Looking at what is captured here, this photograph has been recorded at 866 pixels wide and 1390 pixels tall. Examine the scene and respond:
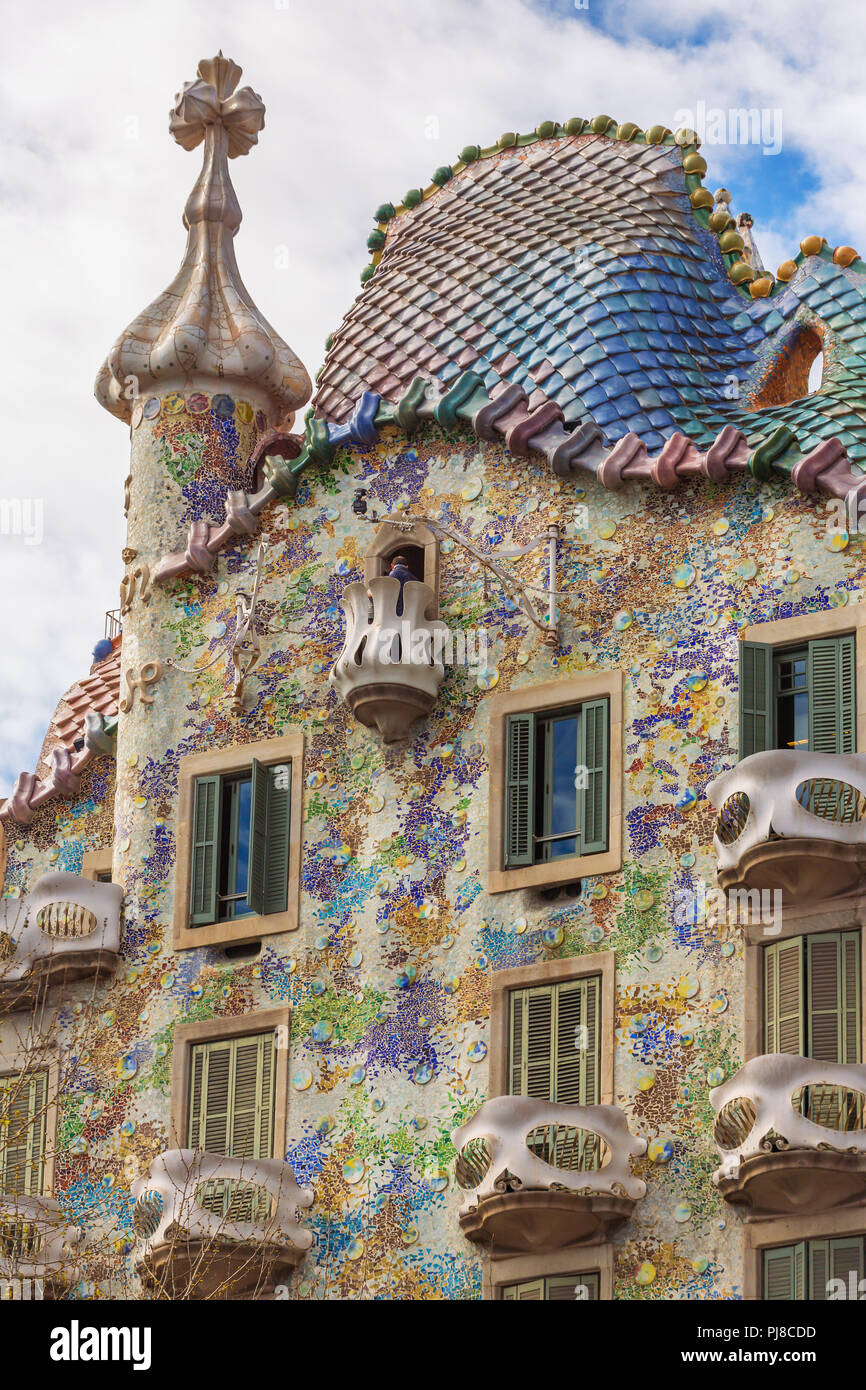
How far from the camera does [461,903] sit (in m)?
27.6

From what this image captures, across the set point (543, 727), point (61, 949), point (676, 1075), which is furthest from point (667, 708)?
point (61, 949)

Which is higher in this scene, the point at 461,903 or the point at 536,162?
the point at 536,162

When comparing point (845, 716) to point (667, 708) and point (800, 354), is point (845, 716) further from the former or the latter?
point (800, 354)

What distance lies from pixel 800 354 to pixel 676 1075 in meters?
7.70

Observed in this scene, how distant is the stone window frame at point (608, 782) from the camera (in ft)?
88.8

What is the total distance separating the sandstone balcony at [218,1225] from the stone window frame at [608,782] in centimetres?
319

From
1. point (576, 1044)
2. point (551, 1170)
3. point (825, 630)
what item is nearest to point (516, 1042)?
point (576, 1044)

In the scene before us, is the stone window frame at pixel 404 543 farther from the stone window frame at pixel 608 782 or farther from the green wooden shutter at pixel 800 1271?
the green wooden shutter at pixel 800 1271

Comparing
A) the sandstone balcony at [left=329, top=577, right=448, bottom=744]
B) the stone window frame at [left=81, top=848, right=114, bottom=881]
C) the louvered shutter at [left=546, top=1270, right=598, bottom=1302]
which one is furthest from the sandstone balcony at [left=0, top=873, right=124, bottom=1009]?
the louvered shutter at [left=546, top=1270, right=598, bottom=1302]

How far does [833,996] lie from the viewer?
2564 centimetres

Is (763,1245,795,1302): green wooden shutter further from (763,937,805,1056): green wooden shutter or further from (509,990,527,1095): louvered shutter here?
(509,990,527,1095): louvered shutter

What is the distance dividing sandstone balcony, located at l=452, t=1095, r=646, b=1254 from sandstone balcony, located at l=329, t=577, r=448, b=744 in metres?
4.12

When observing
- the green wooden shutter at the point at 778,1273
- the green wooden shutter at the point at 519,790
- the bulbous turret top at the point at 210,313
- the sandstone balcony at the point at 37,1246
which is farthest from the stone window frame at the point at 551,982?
the bulbous turret top at the point at 210,313

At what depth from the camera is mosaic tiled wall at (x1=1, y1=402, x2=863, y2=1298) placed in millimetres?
26266
